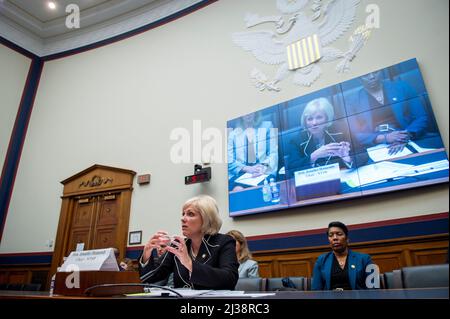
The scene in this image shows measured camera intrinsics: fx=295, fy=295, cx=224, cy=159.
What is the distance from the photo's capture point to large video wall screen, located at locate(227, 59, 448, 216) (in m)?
3.01

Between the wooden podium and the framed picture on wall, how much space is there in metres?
3.90

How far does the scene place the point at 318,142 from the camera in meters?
3.65

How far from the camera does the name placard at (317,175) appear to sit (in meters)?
3.43

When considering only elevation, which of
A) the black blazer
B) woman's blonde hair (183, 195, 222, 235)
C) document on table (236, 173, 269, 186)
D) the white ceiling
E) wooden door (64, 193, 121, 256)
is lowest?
the black blazer

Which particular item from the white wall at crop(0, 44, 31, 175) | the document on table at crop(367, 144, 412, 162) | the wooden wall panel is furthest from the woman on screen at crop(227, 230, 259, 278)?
the white wall at crop(0, 44, 31, 175)

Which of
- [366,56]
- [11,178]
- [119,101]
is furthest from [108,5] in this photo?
[366,56]

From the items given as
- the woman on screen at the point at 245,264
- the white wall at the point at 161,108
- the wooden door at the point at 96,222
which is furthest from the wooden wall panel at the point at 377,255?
the wooden door at the point at 96,222

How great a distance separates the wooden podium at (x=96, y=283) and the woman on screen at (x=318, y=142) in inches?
117

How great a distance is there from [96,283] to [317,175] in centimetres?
305

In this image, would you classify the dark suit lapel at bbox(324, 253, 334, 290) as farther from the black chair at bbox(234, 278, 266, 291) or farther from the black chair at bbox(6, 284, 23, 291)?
the black chair at bbox(6, 284, 23, 291)

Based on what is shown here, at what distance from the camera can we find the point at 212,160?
451 centimetres

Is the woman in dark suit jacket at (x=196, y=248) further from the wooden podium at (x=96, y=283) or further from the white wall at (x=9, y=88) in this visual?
the white wall at (x=9, y=88)

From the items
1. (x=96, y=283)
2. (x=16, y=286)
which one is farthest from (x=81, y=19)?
(x=96, y=283)
